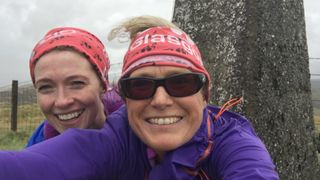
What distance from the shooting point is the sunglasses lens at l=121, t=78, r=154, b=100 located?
184cm

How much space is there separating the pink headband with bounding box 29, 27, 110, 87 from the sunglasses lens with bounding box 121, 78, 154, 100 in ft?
1.39

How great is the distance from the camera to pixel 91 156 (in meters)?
1.79

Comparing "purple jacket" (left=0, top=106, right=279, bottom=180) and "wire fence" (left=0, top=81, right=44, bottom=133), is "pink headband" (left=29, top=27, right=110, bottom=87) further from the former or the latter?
"wire fence" (left=0, top=81, right=44, bottom=133)

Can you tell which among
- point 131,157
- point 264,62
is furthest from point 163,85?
point 264,62

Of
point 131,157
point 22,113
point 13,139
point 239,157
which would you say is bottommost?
point 22,113

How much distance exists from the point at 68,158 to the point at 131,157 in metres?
0.27

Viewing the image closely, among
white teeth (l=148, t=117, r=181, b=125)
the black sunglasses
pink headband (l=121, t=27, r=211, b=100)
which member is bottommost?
white teeth (l=148, t=117, r=181, b=125)

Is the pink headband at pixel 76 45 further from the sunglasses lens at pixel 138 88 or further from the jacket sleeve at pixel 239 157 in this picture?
the jacket sleeve at pixel 239 157

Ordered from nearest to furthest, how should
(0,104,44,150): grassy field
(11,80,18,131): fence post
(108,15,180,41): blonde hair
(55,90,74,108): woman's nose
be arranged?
(55,90,74,108): woman's nose, (108,15,180,41): blonde hair, (0,104,44,150): grassy field, (11,80,18,131): fence post

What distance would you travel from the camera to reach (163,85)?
1.84m

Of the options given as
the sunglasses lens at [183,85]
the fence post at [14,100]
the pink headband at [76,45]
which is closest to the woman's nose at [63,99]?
the pink headband at [76,45]

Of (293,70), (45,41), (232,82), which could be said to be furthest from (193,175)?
(293,70)

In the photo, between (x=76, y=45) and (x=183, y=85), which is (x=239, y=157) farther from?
(x=76, y=45)

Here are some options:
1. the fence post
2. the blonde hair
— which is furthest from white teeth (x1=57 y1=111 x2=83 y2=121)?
the fence post
